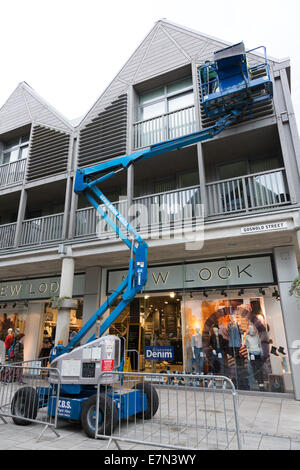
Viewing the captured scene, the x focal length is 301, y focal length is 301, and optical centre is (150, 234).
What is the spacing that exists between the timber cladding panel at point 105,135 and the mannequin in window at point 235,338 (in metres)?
7.21

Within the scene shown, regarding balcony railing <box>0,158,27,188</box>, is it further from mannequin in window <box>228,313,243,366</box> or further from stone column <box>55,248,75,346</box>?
mannequin in window <box>228,313,243,366</box>

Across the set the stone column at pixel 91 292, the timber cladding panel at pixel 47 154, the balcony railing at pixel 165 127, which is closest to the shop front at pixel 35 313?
the stone column at pixel 91 292

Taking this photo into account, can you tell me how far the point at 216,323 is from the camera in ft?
32.7

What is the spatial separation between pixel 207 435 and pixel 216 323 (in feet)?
16.9

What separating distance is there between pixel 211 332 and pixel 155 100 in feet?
31.3

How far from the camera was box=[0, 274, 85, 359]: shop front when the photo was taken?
13211mm

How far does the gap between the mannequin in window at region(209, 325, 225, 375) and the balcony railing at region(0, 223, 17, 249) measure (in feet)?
29.6

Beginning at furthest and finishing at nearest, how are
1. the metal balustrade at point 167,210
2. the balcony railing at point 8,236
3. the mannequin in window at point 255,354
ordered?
the balcony railing at point 8,236 < the metal balustrade at point 167,210 < the mannequin in window at point 255,354

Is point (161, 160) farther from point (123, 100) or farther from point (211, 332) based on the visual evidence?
point (211, 332)

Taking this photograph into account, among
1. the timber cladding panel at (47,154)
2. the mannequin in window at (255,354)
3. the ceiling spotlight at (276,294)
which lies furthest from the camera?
the timber cladding panel at (47,154)

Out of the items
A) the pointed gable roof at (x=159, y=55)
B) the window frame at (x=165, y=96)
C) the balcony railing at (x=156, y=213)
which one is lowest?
the balcony railing at (x=156, y=213)

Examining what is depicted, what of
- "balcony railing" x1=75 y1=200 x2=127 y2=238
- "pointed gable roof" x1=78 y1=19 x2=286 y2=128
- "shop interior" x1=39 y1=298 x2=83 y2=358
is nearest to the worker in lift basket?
"pointed gable roof" x1=78 y1=19 x2=286 y2=128

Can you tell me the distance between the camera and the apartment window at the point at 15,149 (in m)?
15.3

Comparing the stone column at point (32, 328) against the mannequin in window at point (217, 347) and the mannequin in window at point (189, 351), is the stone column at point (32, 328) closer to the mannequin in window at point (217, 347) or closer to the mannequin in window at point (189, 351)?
the mannequin in window at point (189, 351)
